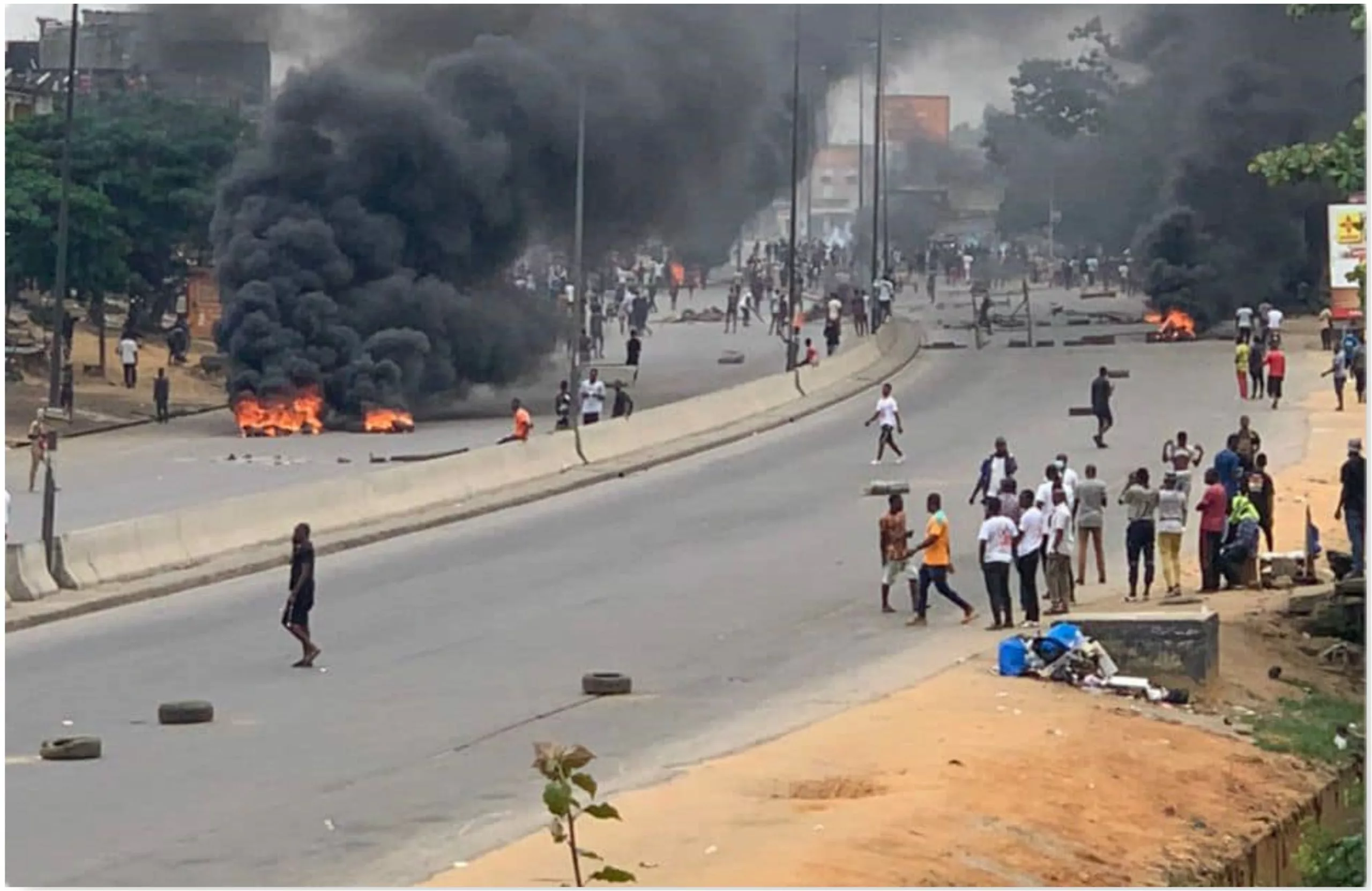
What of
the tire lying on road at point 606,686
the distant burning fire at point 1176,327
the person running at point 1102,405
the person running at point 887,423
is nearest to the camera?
the tire lying on road at point 606,686

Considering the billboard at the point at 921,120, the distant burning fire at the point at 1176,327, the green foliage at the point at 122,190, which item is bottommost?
the distant burning fire at the point at 1176,327

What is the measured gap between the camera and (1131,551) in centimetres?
2308

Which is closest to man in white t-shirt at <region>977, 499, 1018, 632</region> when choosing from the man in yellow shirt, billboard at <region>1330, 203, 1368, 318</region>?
billboard at <region>1330, 203, 1368, 318</region>

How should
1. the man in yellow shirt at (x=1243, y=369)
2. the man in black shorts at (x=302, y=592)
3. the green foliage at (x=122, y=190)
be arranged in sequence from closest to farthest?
1. the man in black shorts at (x=302, y=592)
2. the man in yellow shirt at (x=1243, y=369)
3. the green foliage at (x=122, y=190)

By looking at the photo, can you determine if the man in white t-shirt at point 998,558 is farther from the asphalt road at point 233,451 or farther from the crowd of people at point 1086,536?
the asphalt road at point 233,451

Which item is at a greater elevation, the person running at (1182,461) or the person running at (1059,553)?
the person running at (1182,461)

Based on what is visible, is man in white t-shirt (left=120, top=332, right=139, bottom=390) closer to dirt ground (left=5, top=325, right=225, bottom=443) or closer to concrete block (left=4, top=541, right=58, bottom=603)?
dirt ground (left=5, top=325, right=225, bottom=443)

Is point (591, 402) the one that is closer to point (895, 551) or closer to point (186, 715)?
point (895, 551)

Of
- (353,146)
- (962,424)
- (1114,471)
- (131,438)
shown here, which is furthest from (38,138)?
(1114,471)

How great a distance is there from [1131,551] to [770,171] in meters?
39.0

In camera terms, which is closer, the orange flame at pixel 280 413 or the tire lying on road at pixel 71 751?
the tire lying on road at pixel 71 751

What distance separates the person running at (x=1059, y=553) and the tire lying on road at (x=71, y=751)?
29.0ft

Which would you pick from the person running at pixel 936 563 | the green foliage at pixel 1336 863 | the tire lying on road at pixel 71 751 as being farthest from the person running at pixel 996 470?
the tire lying on road at pixel 71 751

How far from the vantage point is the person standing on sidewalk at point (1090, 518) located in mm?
23547
